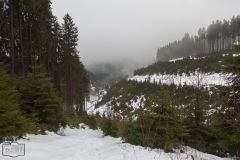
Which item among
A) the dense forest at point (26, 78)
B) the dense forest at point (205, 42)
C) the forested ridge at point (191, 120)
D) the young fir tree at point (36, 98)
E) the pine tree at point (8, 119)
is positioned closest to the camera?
the pine tree at point (8, 119)

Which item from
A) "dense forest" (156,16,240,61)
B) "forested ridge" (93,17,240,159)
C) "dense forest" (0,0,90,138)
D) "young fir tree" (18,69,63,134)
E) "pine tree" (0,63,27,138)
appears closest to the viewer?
"pine tree" (0,63,27,138)

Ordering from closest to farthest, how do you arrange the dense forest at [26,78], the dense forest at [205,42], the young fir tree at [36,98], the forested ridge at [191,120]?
the dense forest at [26,78], the forested ridge at [191,120], the young fir tree at [36,98], the dense forest at [205,42]

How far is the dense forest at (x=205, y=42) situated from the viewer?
94.8 metres

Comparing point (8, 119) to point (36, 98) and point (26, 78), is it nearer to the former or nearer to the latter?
point (36, 98)

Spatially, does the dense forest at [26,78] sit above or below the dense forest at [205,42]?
below

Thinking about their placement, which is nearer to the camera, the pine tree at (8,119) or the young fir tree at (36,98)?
the pine tree at (8,119)

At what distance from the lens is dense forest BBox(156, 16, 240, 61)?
94812 millimetres

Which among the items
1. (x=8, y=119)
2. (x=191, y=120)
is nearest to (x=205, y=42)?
(x=191, y=120)

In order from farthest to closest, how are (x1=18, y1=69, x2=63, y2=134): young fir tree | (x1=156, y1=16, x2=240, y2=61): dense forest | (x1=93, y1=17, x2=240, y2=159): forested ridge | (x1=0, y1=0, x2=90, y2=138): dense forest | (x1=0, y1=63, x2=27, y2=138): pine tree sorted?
(x1=156, y1=16, x2=240, y2=61): dense forest
(x1=18, y1=69, x2=63, y2=134): young fir tree
(x1=93, y1=17, x2=240, y2=159): forested ridge
(x1=0, y1=0, x2=90, y2=138): dense forest
(x1=0, y1=63, x2=27, y2=138): pine tree

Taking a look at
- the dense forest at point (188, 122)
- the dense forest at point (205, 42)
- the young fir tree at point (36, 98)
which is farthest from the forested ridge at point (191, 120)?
the dense forest at point (205, 42)

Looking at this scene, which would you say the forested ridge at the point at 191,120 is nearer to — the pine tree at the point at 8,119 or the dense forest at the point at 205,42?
the pine tree at the point at 8,119

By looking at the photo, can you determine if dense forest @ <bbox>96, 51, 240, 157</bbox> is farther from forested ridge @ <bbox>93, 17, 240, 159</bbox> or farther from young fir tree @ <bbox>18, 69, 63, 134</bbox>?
young fir tree @ <bbox>18, 69, 63, 134</bbox>

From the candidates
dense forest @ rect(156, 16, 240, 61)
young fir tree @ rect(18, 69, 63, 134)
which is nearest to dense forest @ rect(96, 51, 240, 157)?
young fir tree @ rect(18, 69, 63, 134)

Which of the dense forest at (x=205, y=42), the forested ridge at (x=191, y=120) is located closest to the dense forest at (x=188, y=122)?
the forested ridge at (x=191, y=120)
